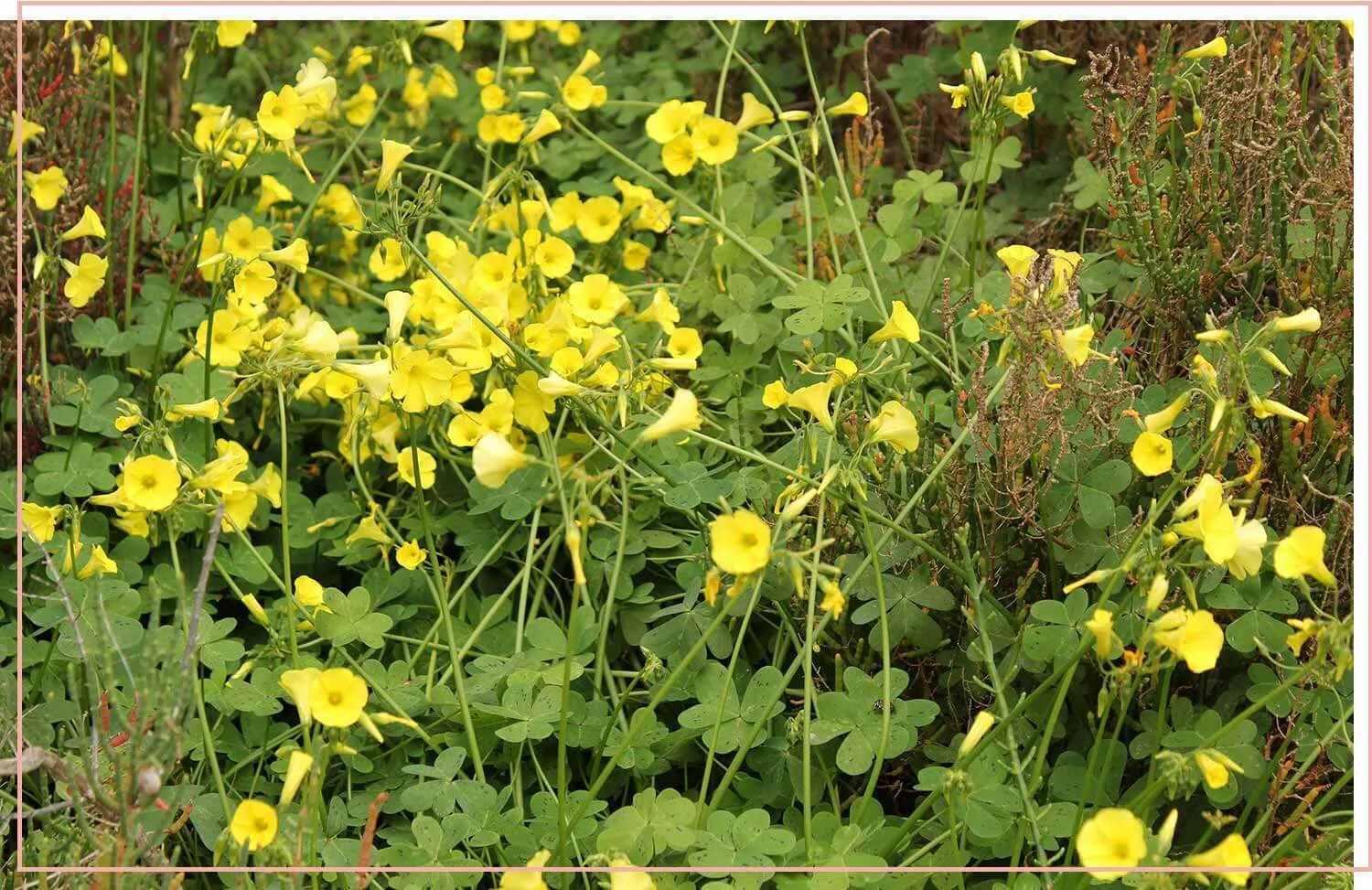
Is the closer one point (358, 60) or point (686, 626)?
point (686, 626)

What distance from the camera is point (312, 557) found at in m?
2.26

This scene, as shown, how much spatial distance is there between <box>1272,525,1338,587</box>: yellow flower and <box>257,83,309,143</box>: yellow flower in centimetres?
143

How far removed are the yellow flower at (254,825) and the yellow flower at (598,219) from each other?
1267mm

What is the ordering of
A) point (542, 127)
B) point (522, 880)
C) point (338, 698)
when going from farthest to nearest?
point (542, 127), point (338, 698), point (522, 880)

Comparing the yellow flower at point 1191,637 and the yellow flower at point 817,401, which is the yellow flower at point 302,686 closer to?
the yellow flower at point 817,401

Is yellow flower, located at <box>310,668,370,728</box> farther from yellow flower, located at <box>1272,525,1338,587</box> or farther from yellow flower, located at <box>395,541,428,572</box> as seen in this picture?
yellow flower, located at <box>1272,525,1338,587</box>

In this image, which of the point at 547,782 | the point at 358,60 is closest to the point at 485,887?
the point at 547,782

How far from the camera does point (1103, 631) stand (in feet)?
4.59

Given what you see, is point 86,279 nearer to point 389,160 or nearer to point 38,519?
point 38,519

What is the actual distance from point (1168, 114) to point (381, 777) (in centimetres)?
159

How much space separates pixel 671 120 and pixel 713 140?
0.25 feet

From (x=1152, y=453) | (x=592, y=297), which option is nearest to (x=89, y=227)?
(x=592, y=297)
